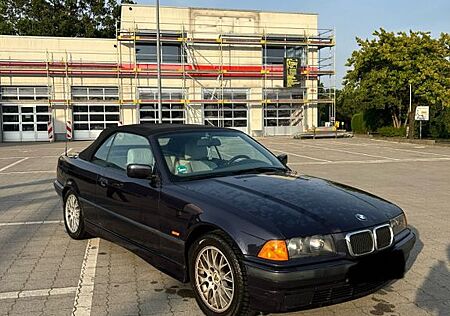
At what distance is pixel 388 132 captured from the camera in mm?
29703

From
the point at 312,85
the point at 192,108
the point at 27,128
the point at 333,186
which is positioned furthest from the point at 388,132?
the point at 333,186

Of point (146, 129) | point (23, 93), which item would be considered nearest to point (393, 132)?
point (23, 93)

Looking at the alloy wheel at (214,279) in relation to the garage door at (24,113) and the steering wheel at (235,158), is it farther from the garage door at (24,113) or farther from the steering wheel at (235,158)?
the garage door at (24,113)

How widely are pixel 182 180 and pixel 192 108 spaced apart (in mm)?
29474

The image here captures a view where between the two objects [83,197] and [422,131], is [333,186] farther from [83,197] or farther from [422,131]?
[422,131]

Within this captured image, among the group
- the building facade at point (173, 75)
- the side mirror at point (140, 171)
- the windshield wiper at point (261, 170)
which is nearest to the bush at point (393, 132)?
the building facade at point (173, 75)

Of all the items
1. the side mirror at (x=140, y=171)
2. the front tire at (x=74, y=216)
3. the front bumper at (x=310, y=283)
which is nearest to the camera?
the front bumper at (x=310, y=283)

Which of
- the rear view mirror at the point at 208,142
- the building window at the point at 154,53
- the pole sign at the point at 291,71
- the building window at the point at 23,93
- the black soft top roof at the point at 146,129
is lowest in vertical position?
the rear view mirror at the point at 208,142

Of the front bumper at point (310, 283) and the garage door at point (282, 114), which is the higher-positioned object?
the garage door at point (282, 114)

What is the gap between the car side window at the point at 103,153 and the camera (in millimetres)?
5035

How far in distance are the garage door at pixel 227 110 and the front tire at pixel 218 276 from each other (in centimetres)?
3007

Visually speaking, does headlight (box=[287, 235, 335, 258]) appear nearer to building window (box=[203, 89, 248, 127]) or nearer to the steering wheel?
the steering wheel

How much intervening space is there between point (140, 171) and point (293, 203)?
4.67 feet

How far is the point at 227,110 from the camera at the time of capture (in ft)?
111
